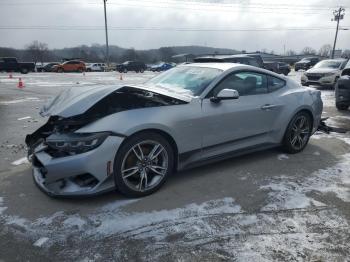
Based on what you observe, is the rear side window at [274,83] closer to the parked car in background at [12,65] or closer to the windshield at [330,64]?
the windshield at [330,64]

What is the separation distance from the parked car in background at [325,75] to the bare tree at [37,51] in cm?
7818

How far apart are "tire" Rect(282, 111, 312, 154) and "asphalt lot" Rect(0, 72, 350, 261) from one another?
508 millimetres

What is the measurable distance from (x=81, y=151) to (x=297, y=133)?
357 centimetres

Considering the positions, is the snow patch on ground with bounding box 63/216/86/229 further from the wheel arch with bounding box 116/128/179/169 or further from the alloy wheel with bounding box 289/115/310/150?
the alloy wheel with bounding box 289/115/310/150

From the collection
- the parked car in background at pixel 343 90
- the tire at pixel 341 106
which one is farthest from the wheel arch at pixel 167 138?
the tire at pixel 341 106

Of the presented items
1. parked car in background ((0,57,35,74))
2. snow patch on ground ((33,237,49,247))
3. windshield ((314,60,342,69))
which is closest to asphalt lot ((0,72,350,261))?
snow patch on ground ((33,237,49,247))

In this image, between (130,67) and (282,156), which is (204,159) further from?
(130,67)

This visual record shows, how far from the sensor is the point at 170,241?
2984mm

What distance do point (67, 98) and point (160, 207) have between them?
173cm

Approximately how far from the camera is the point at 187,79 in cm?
479

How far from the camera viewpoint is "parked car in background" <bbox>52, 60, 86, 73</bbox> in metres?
43.0

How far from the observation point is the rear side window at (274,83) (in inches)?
203

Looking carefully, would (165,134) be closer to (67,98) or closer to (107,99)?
(107,99)

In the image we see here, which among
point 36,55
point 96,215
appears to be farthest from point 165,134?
point 36,55
